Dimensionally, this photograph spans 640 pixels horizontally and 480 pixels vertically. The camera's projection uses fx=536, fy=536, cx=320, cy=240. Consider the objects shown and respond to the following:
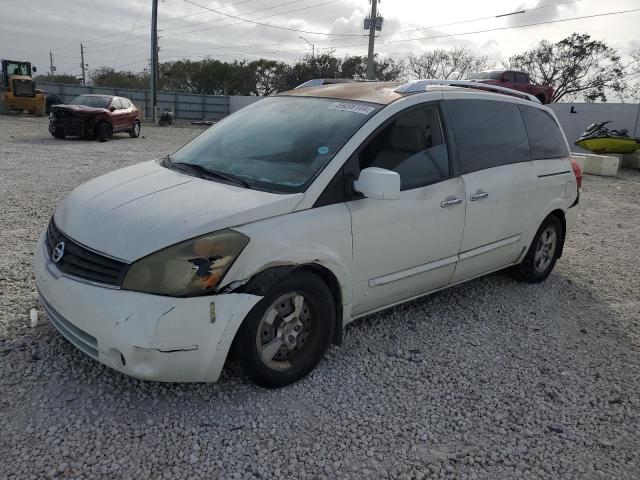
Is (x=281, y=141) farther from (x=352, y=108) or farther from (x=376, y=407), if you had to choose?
(x=376, y=407)

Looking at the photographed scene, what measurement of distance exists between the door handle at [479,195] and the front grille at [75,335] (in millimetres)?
2658

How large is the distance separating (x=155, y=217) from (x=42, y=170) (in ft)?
28.5

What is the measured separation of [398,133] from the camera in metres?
3.48

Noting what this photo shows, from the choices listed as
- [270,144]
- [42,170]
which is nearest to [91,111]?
[42,170]

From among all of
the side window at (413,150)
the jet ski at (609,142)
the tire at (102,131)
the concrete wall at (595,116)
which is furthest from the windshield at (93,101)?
the concrete wall at (595,116)

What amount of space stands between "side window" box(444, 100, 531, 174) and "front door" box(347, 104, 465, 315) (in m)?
0.19

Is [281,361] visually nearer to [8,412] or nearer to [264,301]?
[264,301]

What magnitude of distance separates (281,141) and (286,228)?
856 millimetres

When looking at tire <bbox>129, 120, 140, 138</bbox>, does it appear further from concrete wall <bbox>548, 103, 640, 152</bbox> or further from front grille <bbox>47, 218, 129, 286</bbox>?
front grille <bbox>47, 218, 129, 286</bbox>

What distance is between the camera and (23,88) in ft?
95.2

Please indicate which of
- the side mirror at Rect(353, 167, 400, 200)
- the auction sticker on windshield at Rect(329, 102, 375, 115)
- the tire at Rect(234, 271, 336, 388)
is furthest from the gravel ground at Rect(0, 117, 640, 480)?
the auction sticker on windshield at Rect(329, 102, 375, 115)

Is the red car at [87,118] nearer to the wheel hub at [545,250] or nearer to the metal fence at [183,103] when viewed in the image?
the wheel hub at [545,250]

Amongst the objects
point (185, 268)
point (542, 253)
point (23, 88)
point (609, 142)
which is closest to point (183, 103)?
point (23, 88)

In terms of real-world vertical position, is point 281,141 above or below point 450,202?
above
